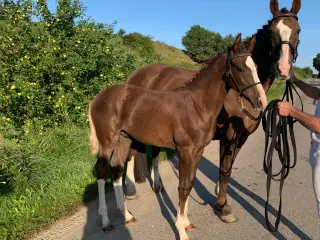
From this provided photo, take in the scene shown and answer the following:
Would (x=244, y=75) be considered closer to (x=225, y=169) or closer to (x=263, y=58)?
(x=263, y=58)

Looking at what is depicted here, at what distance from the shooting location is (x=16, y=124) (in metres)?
5.92

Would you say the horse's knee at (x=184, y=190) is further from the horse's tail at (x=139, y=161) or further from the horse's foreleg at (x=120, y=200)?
the horse's tail at (x=139, y=161)

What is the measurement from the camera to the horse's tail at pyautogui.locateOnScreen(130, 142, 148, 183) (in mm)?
4812

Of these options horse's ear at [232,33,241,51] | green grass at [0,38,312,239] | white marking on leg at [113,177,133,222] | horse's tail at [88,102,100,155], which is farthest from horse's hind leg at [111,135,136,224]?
horse's ear at [232,33,241,51]

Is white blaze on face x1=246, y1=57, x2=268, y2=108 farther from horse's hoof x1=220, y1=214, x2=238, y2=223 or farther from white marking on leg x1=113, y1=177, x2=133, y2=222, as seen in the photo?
white marking on leg x1=113, y1=177, x2=133, y2=222

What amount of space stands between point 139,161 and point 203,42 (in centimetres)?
5521

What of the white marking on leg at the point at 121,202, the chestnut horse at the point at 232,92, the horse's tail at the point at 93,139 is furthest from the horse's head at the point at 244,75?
the white marking on leg at the point at 121,202

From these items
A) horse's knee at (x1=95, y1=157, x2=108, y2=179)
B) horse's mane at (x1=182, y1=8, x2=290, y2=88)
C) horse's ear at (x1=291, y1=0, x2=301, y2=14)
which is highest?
horse's ear at (x1=291, y1=0, x2=301, y2=14)

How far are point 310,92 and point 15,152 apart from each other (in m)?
4.55

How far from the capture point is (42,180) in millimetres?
4273

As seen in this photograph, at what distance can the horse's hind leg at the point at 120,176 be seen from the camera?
377 cm

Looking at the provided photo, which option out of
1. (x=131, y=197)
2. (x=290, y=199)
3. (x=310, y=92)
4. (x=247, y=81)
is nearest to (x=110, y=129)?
(x=131, y=197)

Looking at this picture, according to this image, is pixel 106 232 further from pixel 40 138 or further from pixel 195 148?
pixel 40 138

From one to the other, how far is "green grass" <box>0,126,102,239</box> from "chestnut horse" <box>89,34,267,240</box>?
24.6 inches
